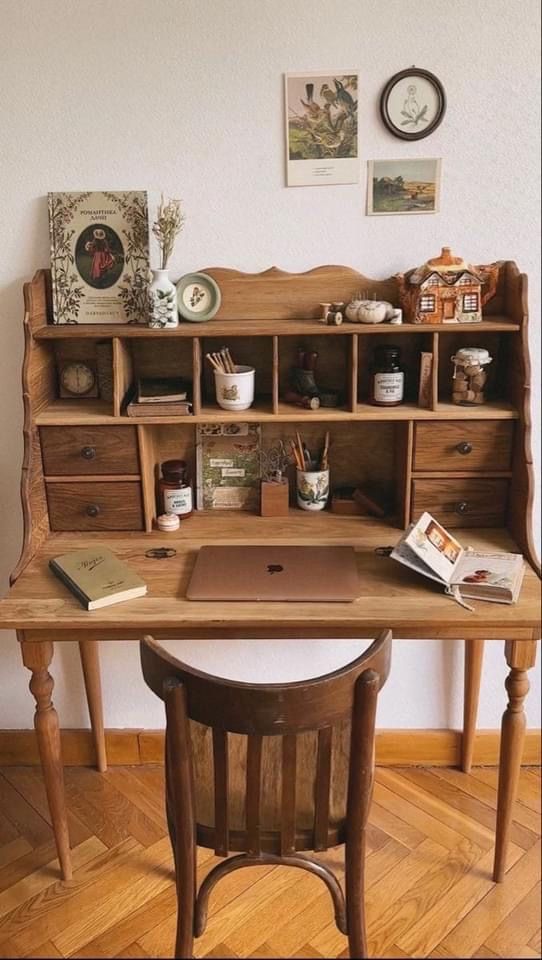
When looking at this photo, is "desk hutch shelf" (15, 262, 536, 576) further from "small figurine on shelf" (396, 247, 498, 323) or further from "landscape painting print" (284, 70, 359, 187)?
"landscape painting print" (284, 70, 359, 187)

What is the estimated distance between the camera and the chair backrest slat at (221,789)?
4.29 ft

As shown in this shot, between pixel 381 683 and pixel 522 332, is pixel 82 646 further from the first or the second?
pixel 522 332

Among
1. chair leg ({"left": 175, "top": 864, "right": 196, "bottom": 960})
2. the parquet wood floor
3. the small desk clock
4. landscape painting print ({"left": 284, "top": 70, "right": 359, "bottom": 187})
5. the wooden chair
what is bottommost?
the parquet wood floor

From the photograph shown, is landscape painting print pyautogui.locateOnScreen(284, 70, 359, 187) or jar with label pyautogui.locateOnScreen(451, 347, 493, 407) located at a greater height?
landscape painting print pyautogui.locateOnScreen(284, 70, 359, 187)

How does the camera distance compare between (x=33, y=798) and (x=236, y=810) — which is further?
(x=33, y=798)

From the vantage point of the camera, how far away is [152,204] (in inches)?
72.1

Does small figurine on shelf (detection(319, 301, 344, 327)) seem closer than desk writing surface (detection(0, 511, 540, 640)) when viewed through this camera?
No

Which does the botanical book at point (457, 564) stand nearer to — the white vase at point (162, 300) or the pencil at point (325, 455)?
the pencil at point (325, 455)

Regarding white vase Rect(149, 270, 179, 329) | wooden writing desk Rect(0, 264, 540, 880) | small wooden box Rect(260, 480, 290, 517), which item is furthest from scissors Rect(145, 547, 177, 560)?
white vase Rect(149, 270, 179, 329)

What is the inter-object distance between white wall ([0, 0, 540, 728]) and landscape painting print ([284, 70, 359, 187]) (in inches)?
0.8

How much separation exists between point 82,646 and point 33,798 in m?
0.42

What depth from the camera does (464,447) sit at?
1.79m

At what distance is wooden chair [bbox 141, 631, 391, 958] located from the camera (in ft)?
4.10

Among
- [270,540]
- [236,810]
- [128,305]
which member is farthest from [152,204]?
[236,810]
